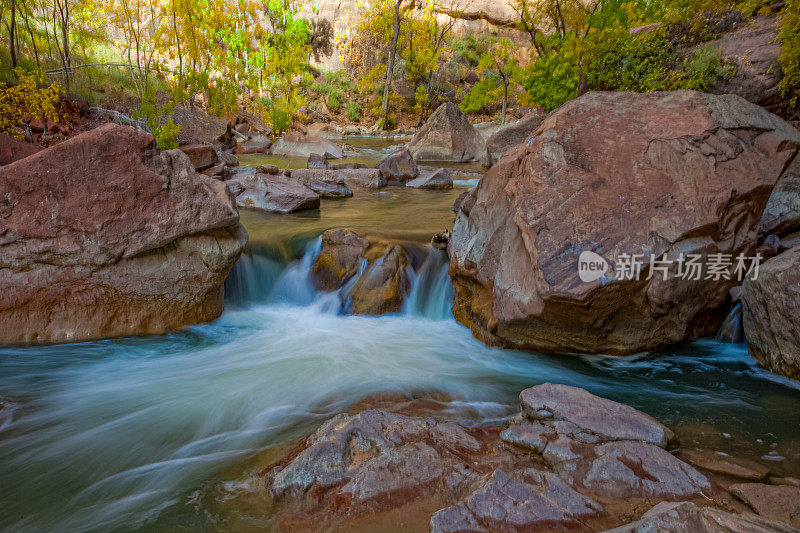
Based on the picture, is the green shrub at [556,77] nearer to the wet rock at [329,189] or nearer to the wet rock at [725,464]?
the wet rock at [329,189]

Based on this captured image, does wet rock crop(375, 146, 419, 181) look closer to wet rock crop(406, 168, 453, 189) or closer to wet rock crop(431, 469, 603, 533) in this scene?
wet rock crop(406, 168, 453, 189)

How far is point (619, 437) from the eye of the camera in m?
2.68

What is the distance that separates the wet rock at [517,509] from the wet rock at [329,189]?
29.7ft

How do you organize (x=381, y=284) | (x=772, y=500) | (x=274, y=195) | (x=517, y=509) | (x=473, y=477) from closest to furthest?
(x=517, y=509) → (x=772, y=500) → (x=473, y=477) → (x=381, y=284) → (x=274, y=195)

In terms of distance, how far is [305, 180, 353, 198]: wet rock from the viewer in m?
10.7

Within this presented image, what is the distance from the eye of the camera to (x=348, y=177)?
39.7 ft

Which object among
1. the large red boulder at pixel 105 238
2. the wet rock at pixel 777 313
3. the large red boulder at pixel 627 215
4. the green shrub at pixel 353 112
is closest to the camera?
the wet rock at pixel 777 313

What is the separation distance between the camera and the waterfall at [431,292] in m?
5.96

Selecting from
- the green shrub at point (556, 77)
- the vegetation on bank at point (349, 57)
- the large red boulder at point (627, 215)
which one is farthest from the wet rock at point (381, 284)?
the green shrub at point (556, 77)

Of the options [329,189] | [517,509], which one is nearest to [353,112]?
[329,189]

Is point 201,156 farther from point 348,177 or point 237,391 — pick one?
point 237,391

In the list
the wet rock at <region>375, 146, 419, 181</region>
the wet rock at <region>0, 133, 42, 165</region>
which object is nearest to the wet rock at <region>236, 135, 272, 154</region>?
the wet rock at <region>375, 146, 419, 181</region>

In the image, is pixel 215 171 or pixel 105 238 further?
pixel 215 171

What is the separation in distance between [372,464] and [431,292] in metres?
3.77
